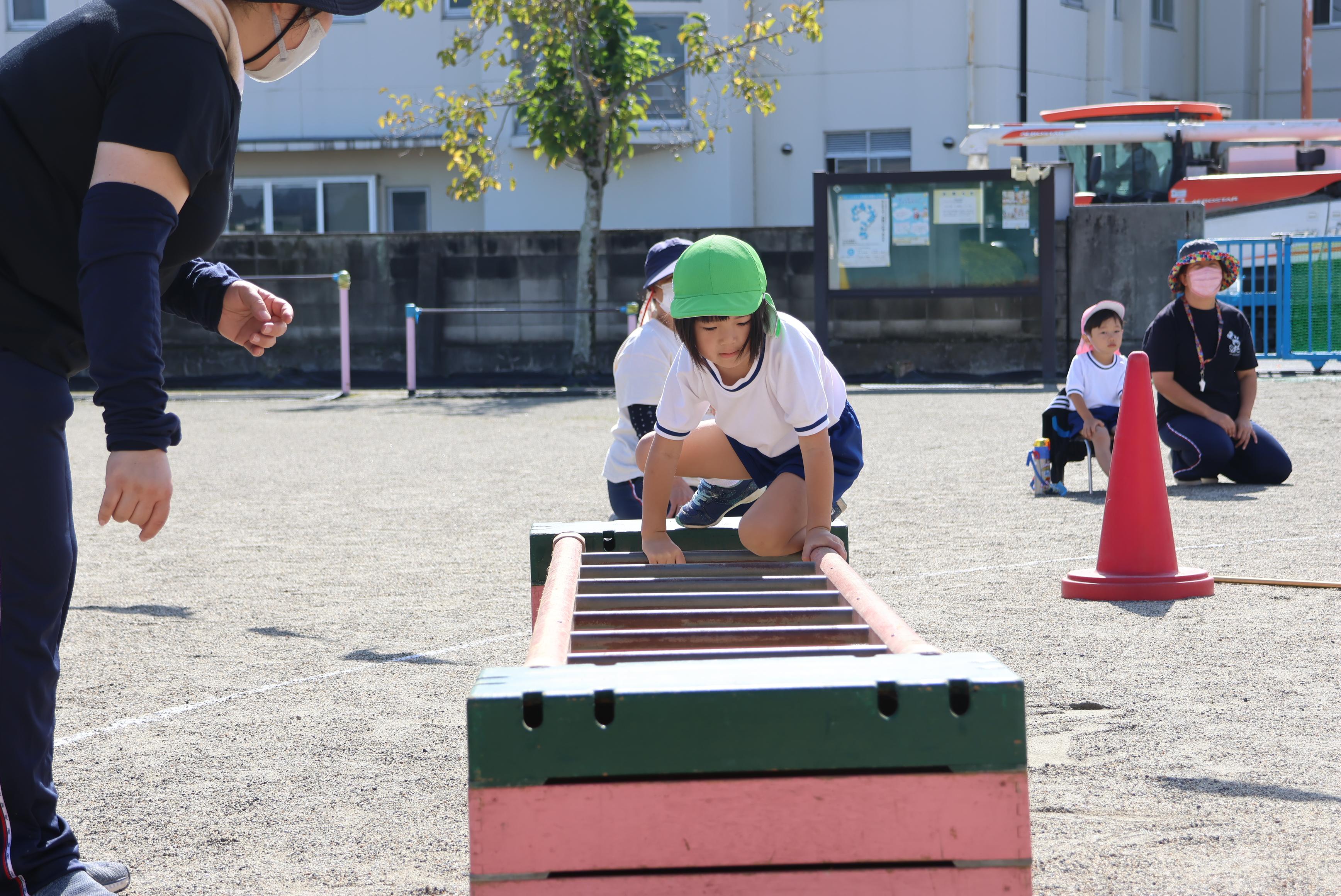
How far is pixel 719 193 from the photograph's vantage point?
2197cm

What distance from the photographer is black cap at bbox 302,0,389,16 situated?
2.59 metres

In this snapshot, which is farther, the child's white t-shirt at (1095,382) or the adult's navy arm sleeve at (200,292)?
the child's white t-shirt at (1095,382)

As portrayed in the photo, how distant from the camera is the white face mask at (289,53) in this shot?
266cm

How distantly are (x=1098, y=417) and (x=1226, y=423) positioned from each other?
0.77m

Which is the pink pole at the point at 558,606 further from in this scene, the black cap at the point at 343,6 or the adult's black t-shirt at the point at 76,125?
the black cap at the point at 343,6

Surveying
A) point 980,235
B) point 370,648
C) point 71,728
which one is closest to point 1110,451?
point 370,648

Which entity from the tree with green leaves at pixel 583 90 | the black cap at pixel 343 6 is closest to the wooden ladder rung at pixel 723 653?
the black cap at pixel 343 6

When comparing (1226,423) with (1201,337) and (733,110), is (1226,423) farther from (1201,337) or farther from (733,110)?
(733,110)

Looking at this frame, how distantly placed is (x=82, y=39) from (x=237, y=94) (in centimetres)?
27

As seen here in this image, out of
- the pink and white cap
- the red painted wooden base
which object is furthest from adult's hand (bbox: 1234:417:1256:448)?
the red painted wooden base

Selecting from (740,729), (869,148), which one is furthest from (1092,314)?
(869,148)

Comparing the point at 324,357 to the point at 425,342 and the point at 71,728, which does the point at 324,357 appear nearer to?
the point at 425,342

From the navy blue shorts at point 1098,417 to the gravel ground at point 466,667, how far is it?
43 centimetres

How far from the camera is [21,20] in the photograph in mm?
23562
